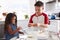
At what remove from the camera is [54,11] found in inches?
173

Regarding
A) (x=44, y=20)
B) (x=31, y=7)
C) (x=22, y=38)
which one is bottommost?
(x=22, y=38)

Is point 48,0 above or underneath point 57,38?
above

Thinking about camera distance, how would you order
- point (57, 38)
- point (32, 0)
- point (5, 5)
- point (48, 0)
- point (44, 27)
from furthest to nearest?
point (48, 0), point (32, 0), point (5, 5), point (44, 27), point (57, 38)

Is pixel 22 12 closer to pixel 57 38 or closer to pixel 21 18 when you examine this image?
pixel 21 18

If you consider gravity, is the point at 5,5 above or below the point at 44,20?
above

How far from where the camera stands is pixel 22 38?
162 centimetres

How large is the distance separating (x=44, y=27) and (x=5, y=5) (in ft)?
7.06

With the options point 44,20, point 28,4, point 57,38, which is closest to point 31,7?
point 28,4

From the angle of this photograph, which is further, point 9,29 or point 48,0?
point 48,0

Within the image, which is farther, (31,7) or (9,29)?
(31,7)

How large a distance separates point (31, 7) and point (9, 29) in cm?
198

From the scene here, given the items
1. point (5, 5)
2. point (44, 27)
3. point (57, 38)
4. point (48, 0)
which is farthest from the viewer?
point (48, 0)

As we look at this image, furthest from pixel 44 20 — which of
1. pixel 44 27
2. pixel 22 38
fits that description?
pixel 22 38

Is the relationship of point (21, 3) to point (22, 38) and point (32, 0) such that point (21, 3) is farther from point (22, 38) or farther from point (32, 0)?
point (22, 38)
